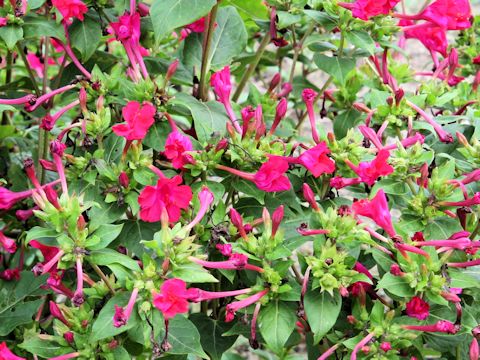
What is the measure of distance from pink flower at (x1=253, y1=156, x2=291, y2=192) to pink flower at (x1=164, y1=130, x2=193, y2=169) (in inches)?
7.9

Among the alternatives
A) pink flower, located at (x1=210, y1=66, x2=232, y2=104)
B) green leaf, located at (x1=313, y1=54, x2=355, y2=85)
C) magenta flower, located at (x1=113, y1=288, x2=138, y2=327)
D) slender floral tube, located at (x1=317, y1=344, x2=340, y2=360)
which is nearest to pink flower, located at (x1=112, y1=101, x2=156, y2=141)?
pink flower, located at (x1=210, y1=66, x2=232, y2=104)

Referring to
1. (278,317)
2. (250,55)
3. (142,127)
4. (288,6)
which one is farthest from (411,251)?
(250,55)

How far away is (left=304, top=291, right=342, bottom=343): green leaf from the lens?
1.76m

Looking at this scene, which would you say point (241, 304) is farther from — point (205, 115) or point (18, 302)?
point (18, 302)

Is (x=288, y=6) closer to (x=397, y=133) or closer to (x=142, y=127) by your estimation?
(x=397, y=133)

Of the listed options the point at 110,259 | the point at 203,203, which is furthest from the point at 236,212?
the point at 110,259

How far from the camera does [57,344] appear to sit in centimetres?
185

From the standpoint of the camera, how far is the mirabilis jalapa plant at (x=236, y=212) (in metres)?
1.76

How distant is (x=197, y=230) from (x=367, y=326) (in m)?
0.52

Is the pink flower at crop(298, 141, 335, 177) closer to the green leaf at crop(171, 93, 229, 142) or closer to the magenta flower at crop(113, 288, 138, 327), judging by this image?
the green leaf at crop(171, 93, 229, 142)

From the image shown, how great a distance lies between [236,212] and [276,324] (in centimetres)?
30

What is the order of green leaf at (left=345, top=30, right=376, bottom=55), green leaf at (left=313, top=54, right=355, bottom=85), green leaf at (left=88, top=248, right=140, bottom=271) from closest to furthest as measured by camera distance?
green leaf at (left=88, top=248, right=140, bottom=271), green leaf at (left=345, top=30, right=376, bottom=55), green leaf at (left=313, top=54, right=355, bottom=85)

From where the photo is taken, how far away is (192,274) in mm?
1659

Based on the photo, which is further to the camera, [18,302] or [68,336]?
[18,302]
